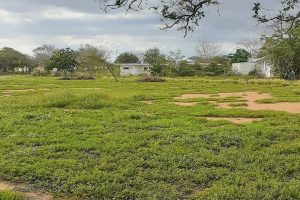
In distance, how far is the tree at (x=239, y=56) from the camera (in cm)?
8075

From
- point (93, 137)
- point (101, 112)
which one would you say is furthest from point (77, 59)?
point (93, 137)

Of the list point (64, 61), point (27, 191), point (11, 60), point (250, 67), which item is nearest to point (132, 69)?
point (64, 61)

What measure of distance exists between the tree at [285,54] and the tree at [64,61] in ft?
105

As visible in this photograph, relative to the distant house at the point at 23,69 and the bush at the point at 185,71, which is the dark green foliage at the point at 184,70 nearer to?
the bush at the point at 185,71

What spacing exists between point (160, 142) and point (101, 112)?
5584mm

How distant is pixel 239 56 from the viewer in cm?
8169

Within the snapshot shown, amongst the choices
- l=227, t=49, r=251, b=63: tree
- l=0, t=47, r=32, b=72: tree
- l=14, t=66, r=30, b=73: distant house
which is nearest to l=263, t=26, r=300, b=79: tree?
l=227, t=49, r=251, b=63: tree

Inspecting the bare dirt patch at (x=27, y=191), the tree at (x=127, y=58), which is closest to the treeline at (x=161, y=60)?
the tree at (x=127, y=58)

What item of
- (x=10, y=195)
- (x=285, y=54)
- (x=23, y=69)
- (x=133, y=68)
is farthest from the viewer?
(x=23, y=69)

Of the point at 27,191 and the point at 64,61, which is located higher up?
the point at 64,61

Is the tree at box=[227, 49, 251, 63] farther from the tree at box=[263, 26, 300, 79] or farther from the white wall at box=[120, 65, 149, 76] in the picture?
the tree at box=[263, 26, 300, 79]

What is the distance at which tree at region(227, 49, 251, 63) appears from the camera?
80750 millimetres

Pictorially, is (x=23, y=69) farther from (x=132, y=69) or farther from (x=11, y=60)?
(x=132, y=69)

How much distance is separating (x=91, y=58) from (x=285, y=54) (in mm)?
23463
